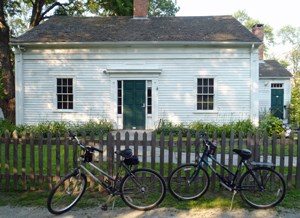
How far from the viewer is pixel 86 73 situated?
13859 mm

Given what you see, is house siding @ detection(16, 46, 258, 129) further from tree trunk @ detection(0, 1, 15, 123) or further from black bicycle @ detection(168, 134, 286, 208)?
black bicycle @ detection(168, 134, 286, 208)

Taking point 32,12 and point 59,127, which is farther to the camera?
point 32,12

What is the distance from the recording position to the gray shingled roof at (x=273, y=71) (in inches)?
840

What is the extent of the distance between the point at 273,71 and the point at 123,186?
2179 cm

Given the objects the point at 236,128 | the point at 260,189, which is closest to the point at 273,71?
the point at 236,128

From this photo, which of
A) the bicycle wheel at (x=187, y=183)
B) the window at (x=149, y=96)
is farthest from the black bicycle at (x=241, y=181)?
the window at (x=149, y=96)

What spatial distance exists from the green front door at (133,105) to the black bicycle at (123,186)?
30.8 ft

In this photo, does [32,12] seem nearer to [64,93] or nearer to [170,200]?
[64,93]

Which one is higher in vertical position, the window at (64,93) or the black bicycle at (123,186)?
the window at (64,93)

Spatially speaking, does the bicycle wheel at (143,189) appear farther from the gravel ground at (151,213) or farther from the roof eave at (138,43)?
the roof eave at (138,43)

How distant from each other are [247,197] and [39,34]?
13.7 metres

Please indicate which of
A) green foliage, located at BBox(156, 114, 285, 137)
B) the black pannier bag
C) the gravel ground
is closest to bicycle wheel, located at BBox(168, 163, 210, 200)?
the gravel ground

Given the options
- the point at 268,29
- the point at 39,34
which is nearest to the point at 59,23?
the point at 39,34

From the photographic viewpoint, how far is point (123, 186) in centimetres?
422
